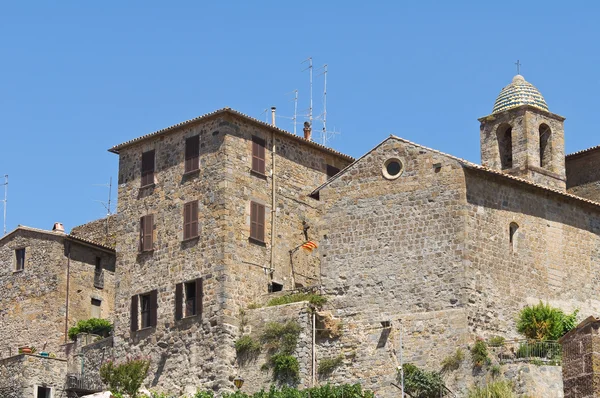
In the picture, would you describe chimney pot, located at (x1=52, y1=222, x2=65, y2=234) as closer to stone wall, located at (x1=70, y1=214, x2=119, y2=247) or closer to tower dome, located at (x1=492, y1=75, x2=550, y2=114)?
stone wall, located at (x1=70, y1=214, x2=119, y2=247)

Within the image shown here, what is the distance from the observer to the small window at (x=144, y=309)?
176 feet

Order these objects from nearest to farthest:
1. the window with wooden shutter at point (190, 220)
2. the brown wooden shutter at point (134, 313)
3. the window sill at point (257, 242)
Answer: the window sill at point (257, 242) → the window with wooden shutter at point (190, 220) → the brown wooden shutter at point (134, 313)

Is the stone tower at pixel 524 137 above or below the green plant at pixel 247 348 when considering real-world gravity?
above

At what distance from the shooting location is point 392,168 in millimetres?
50031

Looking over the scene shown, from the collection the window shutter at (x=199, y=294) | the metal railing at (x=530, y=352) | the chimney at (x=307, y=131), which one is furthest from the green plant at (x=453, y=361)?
the chimney at (x=307, y=131)

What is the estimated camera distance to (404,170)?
Answer: 4969 cm

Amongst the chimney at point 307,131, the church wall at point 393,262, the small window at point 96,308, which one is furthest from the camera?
the small window at point 96,308

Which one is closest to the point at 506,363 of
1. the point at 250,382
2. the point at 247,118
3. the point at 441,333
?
the point at 441,333

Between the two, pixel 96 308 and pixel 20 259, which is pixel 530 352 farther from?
pixel 20 259

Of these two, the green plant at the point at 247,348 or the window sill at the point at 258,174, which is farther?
the window sill at the point at 258,174

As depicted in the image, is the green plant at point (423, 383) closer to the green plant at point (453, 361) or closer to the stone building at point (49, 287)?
the green plant at point (453, 361)

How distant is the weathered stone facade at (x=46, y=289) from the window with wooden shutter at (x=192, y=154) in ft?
25.9

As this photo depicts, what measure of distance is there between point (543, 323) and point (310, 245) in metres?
10.6

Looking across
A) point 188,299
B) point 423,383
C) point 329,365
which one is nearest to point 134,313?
point 188,299
